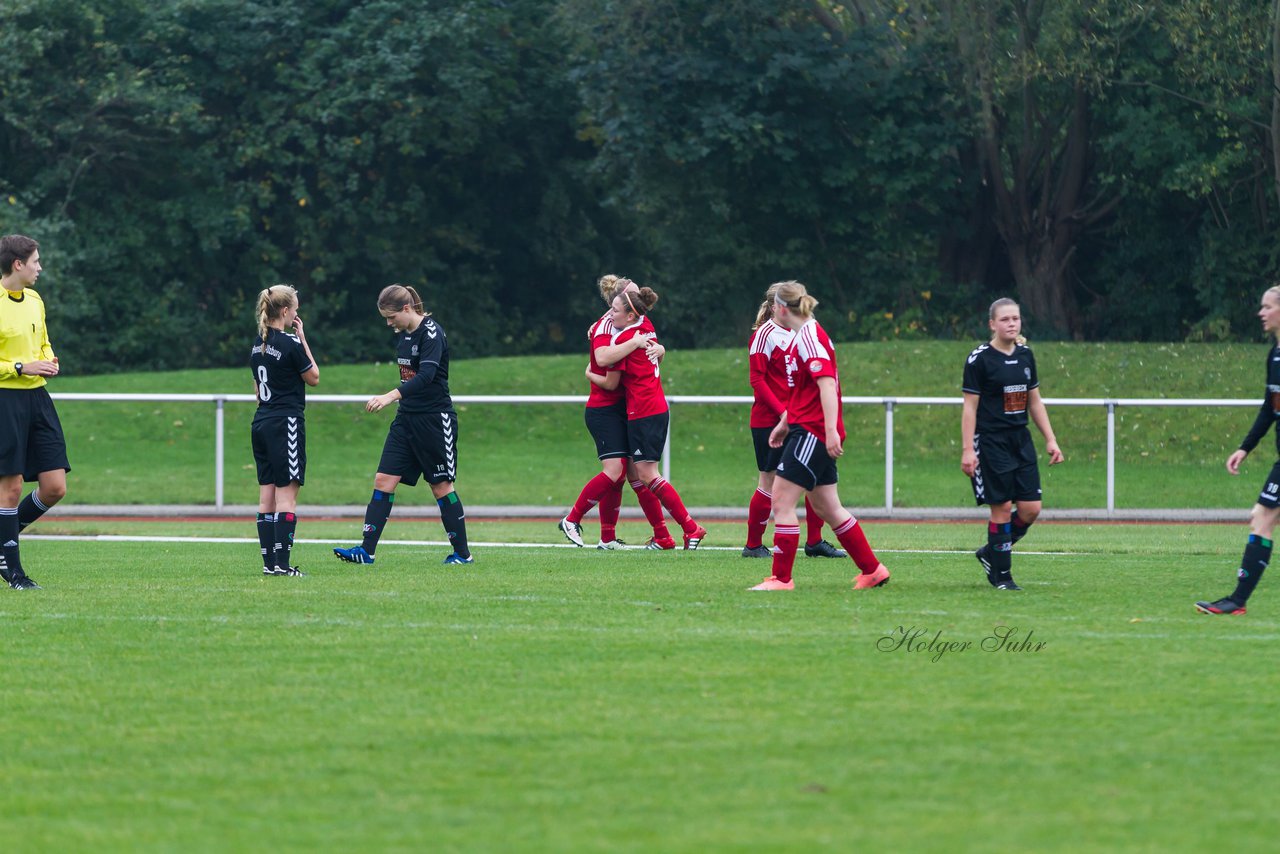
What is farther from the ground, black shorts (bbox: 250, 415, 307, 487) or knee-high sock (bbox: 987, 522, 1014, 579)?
black shorts (bbox: 250, 415, 307, 487)

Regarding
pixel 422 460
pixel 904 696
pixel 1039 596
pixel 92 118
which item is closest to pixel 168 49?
pixel 92 118

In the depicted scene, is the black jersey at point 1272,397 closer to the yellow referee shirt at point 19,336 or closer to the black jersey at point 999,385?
the black jersey at point 999,385

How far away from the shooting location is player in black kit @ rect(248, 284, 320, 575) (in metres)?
11.0

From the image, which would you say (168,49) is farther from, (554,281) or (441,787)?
(441,787)

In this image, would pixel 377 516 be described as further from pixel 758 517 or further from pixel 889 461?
pixel 889 461

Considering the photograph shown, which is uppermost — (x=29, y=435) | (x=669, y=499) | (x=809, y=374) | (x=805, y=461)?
(x=809, y=374)

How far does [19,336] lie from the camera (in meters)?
10.1

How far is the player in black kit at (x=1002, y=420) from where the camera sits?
395 inches

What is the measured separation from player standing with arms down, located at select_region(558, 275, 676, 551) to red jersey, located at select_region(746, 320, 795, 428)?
3.21 ft

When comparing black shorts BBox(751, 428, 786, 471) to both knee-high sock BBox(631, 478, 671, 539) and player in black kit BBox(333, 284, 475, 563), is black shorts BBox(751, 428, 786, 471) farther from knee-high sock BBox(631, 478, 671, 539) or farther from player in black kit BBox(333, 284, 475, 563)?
player in black kit BBox(333, 284, 475, 563)

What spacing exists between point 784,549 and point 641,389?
3473 millimetres

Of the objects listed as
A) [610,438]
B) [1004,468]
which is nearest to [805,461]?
[1004,468]

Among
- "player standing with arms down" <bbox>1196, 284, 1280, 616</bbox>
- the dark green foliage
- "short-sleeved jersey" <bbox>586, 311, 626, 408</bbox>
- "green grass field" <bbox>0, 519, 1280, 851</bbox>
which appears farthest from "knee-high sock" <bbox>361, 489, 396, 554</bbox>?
the dark green foliage

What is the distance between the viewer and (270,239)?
143ft
